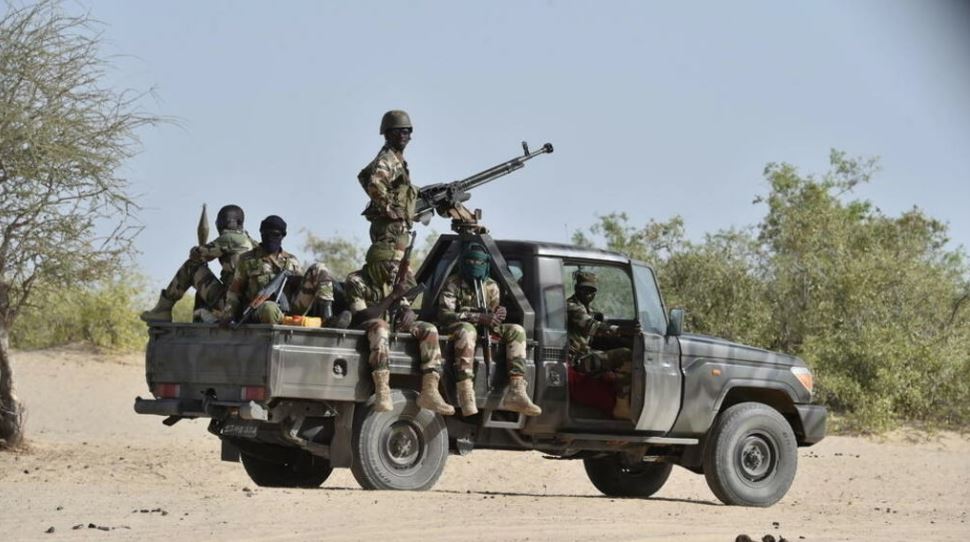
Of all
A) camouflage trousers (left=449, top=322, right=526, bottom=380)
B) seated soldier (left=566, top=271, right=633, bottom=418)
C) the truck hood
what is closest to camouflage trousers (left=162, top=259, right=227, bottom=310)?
camouflage trousers (left=449, top=322, right=526, bottom=380)

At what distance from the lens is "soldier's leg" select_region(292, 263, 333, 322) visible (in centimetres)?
1183

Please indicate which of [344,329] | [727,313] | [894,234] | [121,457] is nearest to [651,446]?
[344,329]

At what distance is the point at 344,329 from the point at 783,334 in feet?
46.9

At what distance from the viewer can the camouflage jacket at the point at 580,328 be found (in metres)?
12.9

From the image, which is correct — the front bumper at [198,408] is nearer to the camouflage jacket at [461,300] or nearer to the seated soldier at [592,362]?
the camouflage jacket at [461,300]

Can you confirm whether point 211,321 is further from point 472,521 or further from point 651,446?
point 651,446

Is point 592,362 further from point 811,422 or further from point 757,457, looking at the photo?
point 811,422

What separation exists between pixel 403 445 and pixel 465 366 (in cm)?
76

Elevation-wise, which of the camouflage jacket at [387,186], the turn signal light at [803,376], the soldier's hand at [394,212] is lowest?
the turn signal light at [803,376]

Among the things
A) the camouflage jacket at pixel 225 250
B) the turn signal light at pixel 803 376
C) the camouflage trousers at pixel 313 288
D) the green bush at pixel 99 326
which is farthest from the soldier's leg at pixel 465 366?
the green bush at pixel 99 326

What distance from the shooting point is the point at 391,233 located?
12.3 meters

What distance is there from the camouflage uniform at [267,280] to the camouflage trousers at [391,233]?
575mm

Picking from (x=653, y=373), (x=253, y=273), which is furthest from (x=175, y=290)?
(x=653, y=373)

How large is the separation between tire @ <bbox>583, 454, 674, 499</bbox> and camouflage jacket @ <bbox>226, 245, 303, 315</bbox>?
389 cm
